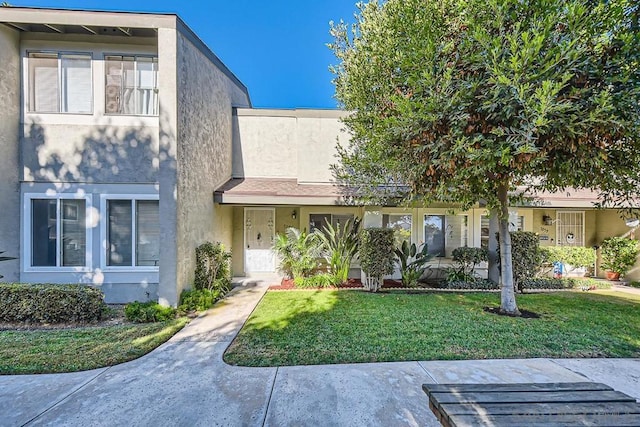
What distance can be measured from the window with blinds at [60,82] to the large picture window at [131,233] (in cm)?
277

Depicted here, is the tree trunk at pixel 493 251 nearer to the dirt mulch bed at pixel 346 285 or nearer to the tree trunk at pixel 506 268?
the tree trunk at pixel 506 268

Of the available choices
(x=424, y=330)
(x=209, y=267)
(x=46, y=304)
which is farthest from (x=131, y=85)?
(x=424, y=330)

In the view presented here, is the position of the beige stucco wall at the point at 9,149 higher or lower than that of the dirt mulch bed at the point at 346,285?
higher

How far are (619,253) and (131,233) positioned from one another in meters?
16.4

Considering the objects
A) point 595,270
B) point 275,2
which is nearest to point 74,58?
point 275,2

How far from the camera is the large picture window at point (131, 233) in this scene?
7602mm

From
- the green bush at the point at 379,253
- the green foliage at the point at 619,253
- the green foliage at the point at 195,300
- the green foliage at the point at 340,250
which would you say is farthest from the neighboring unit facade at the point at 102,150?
the green foliage at the point at 619,253

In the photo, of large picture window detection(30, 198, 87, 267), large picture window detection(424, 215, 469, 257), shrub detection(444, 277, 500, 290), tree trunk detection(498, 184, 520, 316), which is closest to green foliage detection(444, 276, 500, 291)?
shrub detection(444, 277, 500, 290)

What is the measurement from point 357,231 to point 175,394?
756 cm

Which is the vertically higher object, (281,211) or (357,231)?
(281,211)

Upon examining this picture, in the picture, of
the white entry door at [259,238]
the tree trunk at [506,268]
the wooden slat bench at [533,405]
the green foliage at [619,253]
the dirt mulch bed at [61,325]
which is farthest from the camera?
Result: the white entry door at [259,238]

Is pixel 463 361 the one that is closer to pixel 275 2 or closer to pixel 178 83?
pixel 178 83

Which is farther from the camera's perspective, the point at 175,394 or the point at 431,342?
the point at 431,342

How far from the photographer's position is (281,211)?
11.3 metres
